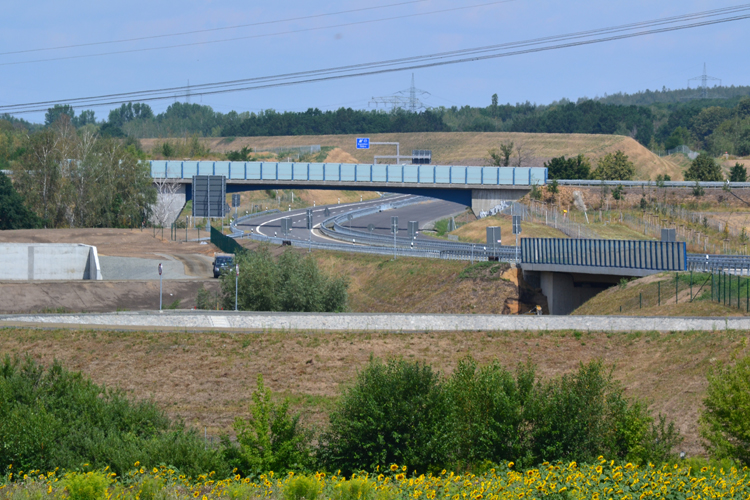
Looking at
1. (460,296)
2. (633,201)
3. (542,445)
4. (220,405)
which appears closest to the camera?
(542,445)

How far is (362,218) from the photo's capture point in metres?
107

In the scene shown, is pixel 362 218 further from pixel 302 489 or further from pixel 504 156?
pixel 302 489

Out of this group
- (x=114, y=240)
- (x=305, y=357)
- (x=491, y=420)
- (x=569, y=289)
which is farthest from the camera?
(x=114, y=240)

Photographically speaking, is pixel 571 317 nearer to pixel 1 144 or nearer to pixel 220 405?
pixel 220 405

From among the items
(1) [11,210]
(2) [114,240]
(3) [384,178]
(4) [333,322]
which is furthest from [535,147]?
(4) [333,322]

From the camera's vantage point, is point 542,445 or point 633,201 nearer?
point 542,445

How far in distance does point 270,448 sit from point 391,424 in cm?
298

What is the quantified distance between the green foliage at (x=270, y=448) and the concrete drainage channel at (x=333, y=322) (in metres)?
16.8

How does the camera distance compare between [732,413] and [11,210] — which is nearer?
[732,413]

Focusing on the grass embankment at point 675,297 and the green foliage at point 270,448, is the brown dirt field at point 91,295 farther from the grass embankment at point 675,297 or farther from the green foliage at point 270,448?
the green foliage at point 270,448

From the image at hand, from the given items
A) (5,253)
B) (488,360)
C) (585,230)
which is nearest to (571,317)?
(488,360)

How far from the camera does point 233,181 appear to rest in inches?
3723

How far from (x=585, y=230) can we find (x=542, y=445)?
55866 mm

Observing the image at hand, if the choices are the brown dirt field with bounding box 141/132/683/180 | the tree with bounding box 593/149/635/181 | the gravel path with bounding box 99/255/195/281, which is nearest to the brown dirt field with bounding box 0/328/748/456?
the gravel path with bounding box 99/255/195/281
